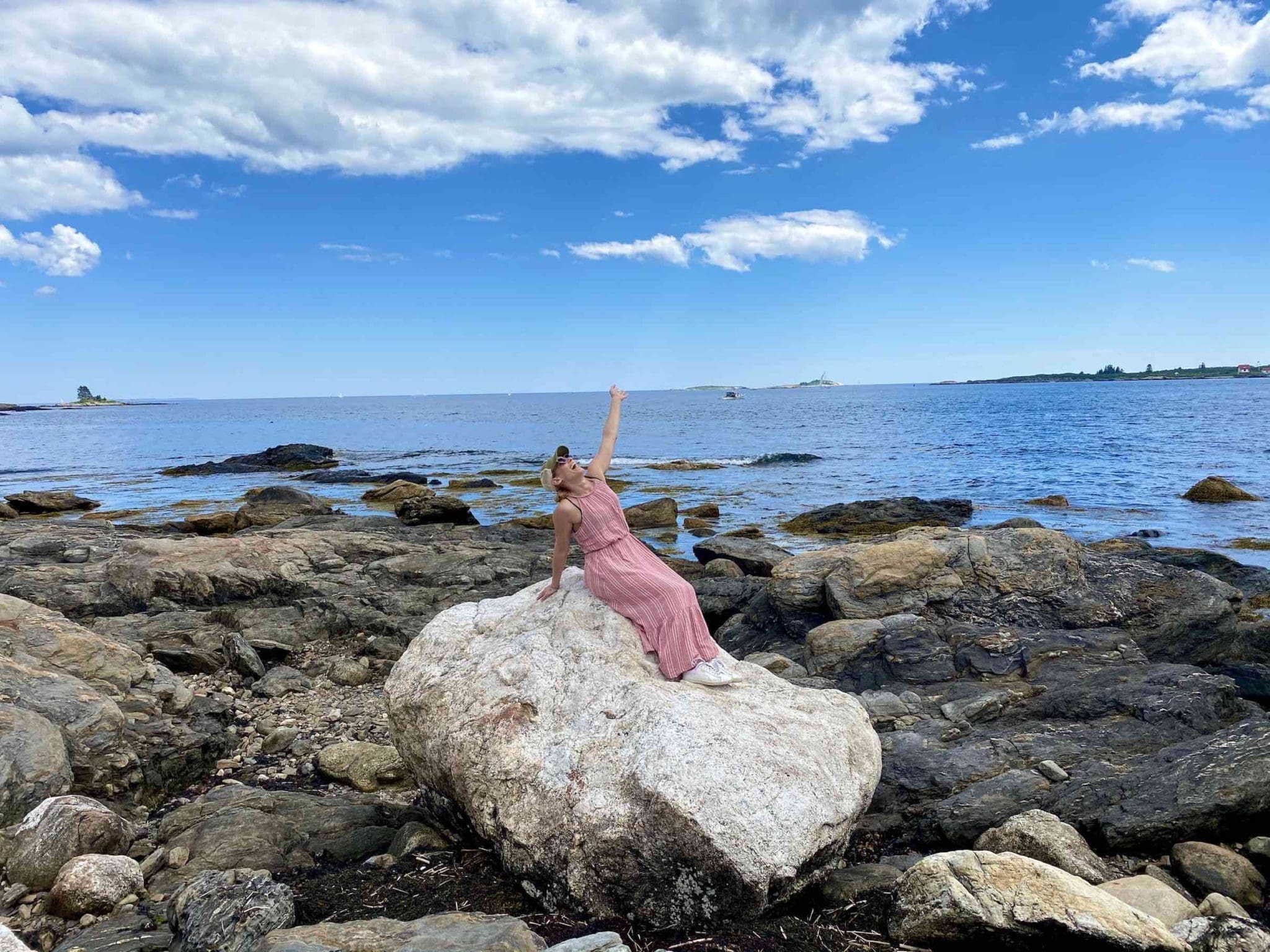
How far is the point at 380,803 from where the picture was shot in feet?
25.2

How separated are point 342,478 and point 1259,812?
46083 mm

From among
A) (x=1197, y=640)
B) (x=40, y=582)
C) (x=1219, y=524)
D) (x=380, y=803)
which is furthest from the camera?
(x=1219, y=524)

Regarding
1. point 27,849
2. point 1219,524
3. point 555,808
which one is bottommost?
point 1219,524

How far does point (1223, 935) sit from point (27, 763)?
867 cm

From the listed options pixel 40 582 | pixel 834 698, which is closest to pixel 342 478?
pixel 40 582

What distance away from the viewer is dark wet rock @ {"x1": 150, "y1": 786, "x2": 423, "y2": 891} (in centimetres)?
640

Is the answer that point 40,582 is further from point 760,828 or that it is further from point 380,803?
point 760,828

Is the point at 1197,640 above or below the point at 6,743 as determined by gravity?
below

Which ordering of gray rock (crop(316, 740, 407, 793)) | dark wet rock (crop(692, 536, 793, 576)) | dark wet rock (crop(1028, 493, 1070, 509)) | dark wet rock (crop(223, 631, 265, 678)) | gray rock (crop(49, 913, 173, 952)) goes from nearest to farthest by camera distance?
gray rock (crop(49, 913, 173, 952))
gray rock (crop(316, 740, 407, 793))
dark wet rock (crop(223, 631, 265, 678))
dark wet rock (crop(692, 536, 793, 576))
dark wet rock (crop(1028, 493, 1070, 509))

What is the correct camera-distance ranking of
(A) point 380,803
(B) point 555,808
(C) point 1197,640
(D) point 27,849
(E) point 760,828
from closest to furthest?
(E) point 760,828 < (B) point 555,808 < (D) point 27,849 < (A) point 380,803 < (C) point 1197,640

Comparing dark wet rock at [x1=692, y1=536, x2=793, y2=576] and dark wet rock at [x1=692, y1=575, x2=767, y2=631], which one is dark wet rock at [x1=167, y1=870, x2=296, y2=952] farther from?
dark wet rock at [x1=692, y1=536, x2=793, y2=576]

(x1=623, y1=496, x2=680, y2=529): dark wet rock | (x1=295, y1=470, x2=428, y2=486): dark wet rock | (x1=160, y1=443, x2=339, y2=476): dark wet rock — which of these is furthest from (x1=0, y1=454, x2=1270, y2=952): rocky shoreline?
(x1=160, y1=443, x2=339, y2=476): dark wet rock

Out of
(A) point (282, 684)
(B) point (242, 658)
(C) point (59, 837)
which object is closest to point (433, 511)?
(B) point (242, 658)

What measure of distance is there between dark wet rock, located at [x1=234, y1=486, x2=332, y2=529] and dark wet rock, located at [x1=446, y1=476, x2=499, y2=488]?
919cm
